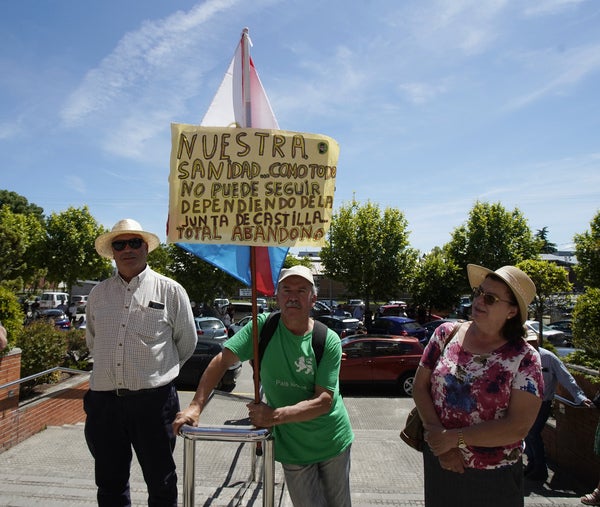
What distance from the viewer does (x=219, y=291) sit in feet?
99.0

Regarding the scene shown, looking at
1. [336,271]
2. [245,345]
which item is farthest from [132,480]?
[336,271]

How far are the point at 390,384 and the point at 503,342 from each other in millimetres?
9112

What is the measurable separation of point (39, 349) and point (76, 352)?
7.25 ft

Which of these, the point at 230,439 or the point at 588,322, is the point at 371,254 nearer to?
the point at 588,322

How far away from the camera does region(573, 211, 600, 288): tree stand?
72.7 feet

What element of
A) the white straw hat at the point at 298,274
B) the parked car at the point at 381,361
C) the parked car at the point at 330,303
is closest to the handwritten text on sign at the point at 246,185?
the white straw hat at the point at 298,274

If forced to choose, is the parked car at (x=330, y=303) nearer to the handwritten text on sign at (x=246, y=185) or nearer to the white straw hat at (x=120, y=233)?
the white straw hat at (x=120, y=233)

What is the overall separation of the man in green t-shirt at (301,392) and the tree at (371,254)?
72.3 ft

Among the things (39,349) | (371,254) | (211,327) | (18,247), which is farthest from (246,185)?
(371,254)

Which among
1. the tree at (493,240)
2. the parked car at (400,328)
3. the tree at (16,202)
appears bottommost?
the parked car at (400,328)

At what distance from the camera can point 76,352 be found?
9.66m

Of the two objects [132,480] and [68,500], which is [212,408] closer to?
[132,480]

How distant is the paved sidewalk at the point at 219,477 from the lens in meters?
3.85

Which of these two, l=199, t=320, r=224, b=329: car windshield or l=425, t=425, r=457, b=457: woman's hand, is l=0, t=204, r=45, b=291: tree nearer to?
l=199, t=320, r=224, b=329: car windshield
